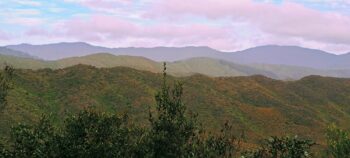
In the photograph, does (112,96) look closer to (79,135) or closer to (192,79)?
(192,79)

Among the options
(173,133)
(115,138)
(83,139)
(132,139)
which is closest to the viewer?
(83,139)

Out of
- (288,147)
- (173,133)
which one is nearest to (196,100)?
(173,133)

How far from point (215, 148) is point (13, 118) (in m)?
69.7

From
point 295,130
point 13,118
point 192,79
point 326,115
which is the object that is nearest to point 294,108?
point 326,115

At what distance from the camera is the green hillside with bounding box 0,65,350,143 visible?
118 meters

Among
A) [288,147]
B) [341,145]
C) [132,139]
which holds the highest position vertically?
[288,147]

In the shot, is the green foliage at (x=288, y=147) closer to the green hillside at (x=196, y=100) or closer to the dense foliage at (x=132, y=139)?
the dense foliage at (x=132, y=139)

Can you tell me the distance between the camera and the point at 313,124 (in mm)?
144625

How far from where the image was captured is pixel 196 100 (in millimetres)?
143750

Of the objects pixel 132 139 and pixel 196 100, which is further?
pixel 196 100

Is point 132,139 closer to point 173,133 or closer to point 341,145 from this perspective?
point 173,133

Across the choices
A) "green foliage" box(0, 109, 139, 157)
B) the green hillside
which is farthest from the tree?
the green hillside

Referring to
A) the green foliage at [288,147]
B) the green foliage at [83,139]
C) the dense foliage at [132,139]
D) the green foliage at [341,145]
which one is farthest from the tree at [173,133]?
the green foliage at [341,145]

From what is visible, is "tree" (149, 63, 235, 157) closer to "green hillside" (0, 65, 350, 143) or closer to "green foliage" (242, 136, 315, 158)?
"green foliage" (242, 136, 315, 158)
